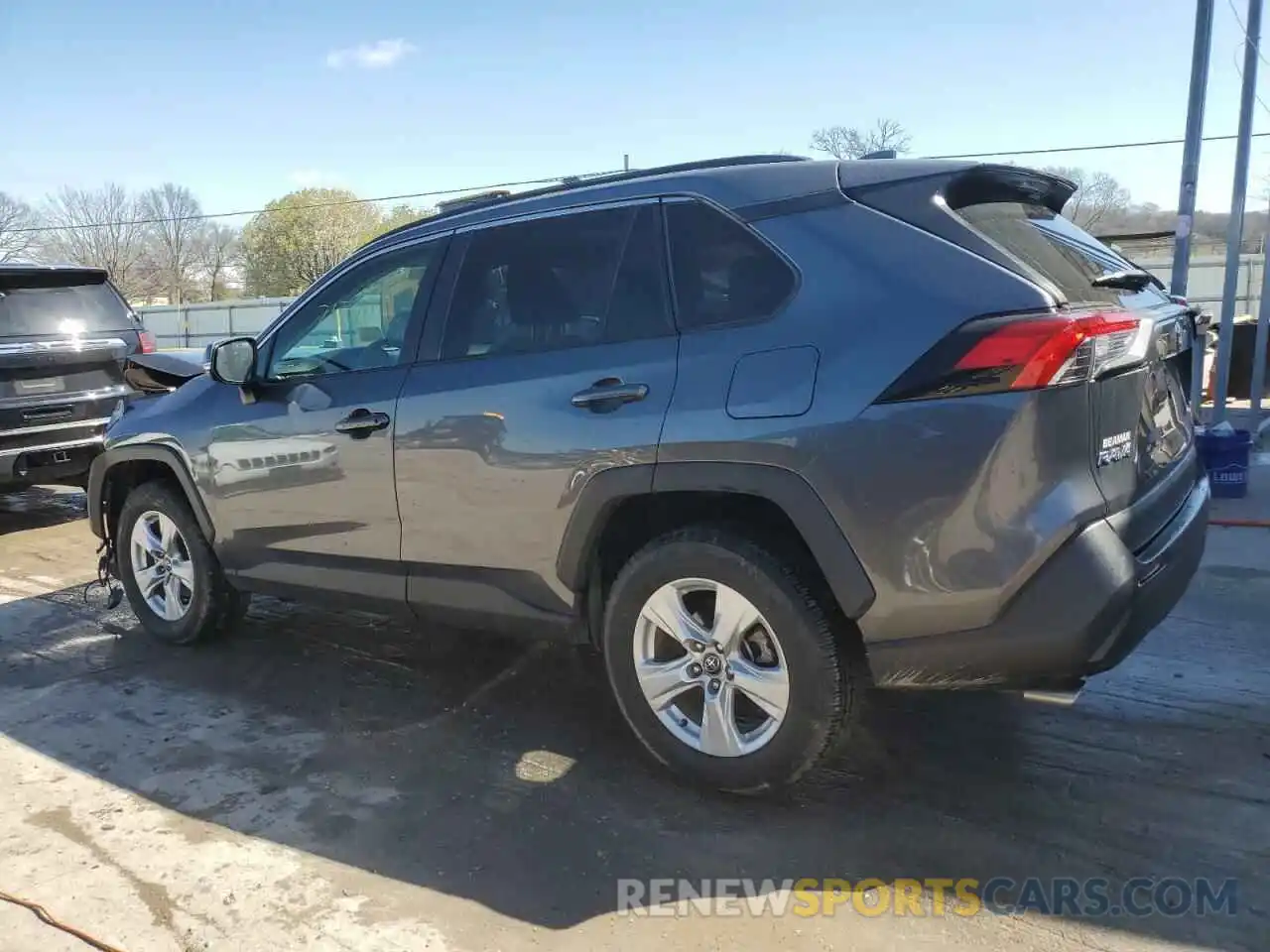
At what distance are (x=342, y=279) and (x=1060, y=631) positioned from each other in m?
3.06

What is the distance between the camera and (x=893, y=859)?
9.30 ft

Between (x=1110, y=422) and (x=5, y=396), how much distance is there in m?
7.34

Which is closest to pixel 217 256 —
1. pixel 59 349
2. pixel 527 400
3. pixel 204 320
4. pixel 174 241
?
pixel 174 241

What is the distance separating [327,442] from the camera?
3918 millimetres

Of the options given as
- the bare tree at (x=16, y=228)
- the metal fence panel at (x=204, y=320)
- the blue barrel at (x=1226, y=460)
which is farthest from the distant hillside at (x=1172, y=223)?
the bare tree at (x=16, y=228)

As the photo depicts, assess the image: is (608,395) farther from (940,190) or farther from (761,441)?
(940,190)

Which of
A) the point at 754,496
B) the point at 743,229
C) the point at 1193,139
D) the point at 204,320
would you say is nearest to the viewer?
the point at 754,496

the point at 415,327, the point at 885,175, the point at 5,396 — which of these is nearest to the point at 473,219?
Result: the point at 415,327

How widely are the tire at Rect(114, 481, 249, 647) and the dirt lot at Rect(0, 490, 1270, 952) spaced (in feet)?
1.07

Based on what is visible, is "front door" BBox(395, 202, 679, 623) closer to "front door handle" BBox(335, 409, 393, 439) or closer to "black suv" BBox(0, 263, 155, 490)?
"front door handle" BBox(335, 409, 393, 439)

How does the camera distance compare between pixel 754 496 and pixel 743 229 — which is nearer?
pixel 754 496

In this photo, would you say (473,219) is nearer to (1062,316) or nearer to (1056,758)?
(1062,316)

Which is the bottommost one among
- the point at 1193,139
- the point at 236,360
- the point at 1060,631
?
the point at 1060,631

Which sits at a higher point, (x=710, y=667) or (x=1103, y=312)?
(x=1103, y=312)
